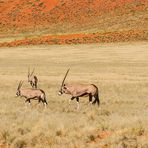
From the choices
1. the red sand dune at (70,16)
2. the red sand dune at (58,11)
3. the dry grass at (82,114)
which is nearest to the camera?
the dry grass at (82,114)

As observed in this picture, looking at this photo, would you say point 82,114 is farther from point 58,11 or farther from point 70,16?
point 58,11

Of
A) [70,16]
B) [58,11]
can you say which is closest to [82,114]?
[70,16]

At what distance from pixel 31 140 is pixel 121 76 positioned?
2393cm

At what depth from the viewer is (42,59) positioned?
2247 inches

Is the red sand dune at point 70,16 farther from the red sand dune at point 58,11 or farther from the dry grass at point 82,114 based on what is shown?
the dry grass at point 82,114

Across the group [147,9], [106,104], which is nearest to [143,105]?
[106,104]

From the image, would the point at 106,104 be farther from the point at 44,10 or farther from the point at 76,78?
the point at 44,10

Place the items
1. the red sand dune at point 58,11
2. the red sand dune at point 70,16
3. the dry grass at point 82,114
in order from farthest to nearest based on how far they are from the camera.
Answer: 1. the red sand dune at point 58,11
2. the red sand dune at point 70,16
3. the dry grass at point 82,114

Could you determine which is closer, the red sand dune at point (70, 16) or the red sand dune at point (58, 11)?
the red sand dune at point (70, 16)

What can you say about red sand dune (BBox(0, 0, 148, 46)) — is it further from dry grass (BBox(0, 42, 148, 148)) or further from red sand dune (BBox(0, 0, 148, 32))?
dry grass (BBox(0, 42, 148, 148))

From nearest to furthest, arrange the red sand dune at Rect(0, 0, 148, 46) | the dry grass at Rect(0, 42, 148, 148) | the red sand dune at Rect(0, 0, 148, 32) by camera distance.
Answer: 1. the dry grass at Rect(0, 42, 148, 148)
2. the red sand dune at Rect(0, 0, 148, 46)
3. the red sand dune at Rect(0, 0, 148, 32)

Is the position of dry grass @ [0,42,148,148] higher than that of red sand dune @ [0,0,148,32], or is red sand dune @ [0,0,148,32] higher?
red sand dune @ [0,0,148,32]

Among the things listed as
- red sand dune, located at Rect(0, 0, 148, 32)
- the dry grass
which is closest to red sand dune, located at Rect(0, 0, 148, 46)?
red sand dune, located at Rect(0, 0, 148, 32)

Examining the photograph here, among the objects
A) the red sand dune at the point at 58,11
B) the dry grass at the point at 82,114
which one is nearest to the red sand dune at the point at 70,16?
the red sand dune at the point at 58,11
